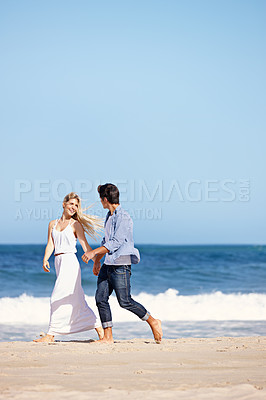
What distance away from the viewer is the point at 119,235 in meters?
6.02

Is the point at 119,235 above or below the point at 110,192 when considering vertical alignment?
below

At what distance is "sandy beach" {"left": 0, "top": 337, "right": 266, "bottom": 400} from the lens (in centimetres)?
382

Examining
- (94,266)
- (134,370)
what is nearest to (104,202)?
(94,266)

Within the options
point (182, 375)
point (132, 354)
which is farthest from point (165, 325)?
point (182, 375)

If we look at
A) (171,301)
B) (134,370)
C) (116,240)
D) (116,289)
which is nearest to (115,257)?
(116,240)

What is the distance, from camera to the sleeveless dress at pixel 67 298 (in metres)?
6.51

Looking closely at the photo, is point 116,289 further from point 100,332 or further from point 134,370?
point 134,370

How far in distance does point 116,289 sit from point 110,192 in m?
1.14

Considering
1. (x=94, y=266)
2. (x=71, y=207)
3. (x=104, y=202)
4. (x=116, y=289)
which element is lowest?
(x=116, y=289)

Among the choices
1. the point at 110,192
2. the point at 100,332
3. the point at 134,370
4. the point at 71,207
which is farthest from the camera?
the point at 71,207

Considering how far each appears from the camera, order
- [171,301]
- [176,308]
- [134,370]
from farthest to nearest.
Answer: [171,301]
[176,308]
[134,370]

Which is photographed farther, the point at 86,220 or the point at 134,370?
the point at 86,220

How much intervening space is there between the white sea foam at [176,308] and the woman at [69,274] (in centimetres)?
489

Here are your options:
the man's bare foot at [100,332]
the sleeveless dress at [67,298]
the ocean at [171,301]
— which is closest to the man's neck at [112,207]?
the sleeveless dress at [67,298]
